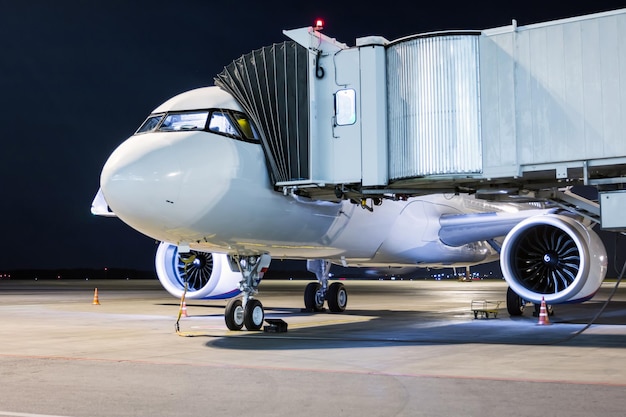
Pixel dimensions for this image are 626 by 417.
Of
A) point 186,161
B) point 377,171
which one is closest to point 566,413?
point 377,171

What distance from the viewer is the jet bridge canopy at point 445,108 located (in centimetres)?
973

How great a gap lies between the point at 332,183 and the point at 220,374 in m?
3.97

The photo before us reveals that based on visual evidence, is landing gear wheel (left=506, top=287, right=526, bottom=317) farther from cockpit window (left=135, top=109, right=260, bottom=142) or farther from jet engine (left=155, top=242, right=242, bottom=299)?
cockpit window (left=135, top=109, right=260, bottom=142)

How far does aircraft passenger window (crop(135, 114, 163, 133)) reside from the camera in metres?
11.7

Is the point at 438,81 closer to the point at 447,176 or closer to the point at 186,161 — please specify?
the point at 447,176

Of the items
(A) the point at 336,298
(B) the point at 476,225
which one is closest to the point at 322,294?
(A) the point at 336,298

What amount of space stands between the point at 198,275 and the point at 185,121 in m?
A: 6.36

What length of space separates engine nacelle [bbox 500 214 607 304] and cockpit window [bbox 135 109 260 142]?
19.7 ft

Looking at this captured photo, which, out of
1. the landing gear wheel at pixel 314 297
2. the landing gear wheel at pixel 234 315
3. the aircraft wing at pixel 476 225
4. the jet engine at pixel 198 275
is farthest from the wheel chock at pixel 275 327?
the aircraft wing at pixel 476 225

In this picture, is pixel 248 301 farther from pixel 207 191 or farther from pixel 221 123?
pixel 221 123

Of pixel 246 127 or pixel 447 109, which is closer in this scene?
pixel 447 109

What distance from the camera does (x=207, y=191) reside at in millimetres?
10922

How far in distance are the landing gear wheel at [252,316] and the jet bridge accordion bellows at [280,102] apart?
240 cm

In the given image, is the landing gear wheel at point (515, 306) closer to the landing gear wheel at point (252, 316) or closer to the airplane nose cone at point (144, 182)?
the landing gear wheel at point (252, 316)
